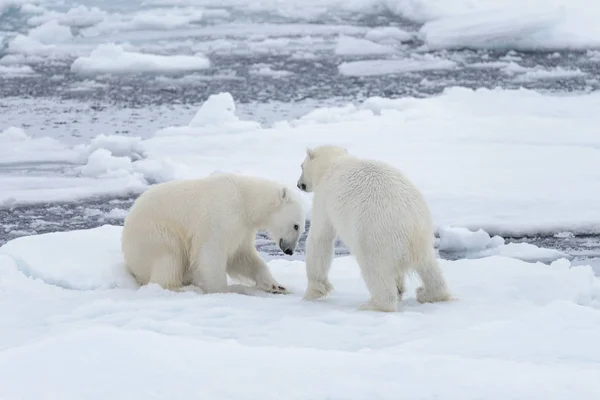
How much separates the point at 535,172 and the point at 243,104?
216 inches

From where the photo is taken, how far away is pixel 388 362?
2.76m

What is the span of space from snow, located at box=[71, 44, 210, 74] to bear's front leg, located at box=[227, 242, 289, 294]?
10649 mm

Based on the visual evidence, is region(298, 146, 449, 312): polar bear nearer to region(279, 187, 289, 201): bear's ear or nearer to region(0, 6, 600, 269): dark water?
region(279, 187, 289, 201): bear's ear

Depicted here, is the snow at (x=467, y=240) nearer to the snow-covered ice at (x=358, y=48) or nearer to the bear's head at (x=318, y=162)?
the bear's head at (x=318, y=162)

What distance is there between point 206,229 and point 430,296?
1.09 meters

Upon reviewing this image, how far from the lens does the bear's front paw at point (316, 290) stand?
4.18 metres

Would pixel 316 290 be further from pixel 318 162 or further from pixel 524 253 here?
pixel 524 253

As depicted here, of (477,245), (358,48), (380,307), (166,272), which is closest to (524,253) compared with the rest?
(477,245)

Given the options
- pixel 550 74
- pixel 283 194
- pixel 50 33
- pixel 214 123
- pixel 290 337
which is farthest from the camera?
pixel 50 33

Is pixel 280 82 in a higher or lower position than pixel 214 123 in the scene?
higher

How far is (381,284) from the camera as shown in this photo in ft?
12.5

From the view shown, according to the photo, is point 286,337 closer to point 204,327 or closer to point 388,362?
point 204,327

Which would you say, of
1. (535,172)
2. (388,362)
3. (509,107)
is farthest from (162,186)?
(509,107)

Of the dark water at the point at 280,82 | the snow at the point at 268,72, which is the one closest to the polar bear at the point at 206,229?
the dark water at the point at 280,82
